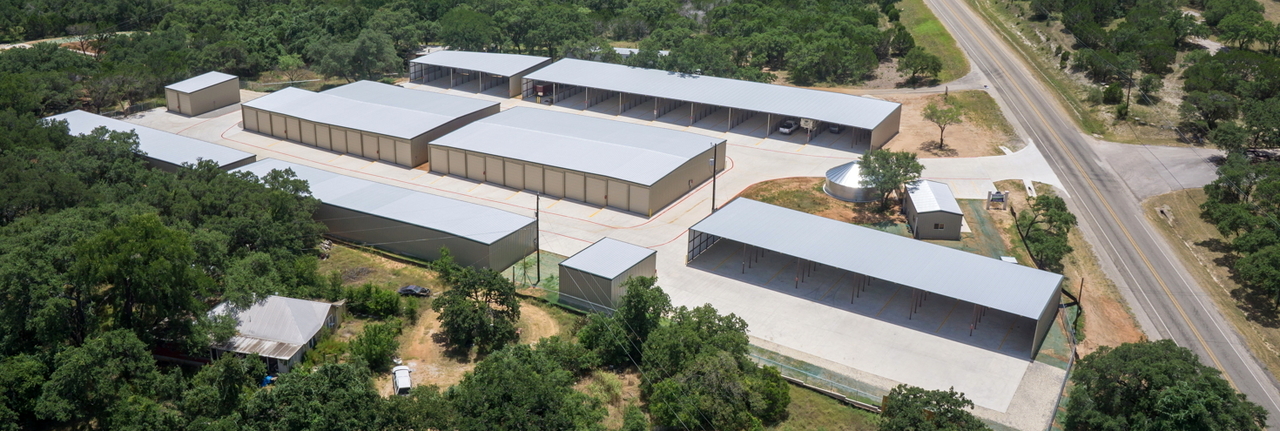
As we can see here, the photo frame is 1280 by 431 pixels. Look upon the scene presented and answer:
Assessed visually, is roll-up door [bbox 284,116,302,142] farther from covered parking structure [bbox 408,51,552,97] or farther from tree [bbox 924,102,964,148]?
tree [bbox 924,102,964,148]

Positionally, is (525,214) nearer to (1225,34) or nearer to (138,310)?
(138,310)

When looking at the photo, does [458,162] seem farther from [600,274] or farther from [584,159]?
[600,274]

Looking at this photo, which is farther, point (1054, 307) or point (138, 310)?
point (1054, 307)

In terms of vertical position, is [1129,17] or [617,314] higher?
[1129,17]

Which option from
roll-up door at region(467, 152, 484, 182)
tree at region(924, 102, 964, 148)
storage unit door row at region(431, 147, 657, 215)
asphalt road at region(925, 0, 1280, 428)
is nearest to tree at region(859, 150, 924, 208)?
asphalt road at region(925, 0, 1280, 428)

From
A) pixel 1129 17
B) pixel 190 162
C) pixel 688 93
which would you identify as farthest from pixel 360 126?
pixel 1129 17

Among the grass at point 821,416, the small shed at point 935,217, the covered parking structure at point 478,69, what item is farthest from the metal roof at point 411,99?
the grass at point 821,416

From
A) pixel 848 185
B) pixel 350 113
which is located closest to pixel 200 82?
pixel 350 113
